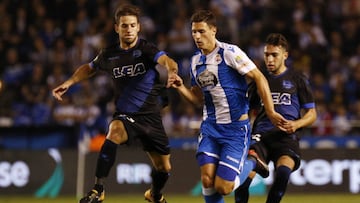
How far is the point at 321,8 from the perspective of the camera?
20.4m

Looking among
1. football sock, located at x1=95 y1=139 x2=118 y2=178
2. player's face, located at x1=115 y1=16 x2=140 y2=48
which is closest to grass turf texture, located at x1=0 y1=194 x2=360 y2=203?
football sock, located at x1=95 y1=139 x2=118 y2=178

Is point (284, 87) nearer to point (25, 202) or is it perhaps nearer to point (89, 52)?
point (25, 202)

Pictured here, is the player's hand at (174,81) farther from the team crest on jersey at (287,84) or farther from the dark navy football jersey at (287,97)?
the team crest on jersey at (287,84)

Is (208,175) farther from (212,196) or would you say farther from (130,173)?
(130,173)

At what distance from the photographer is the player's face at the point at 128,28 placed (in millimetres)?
9995

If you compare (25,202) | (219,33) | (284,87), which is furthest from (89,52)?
(284,87)

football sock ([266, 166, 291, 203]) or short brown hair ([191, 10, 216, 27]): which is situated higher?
short brown hair ([191, 10, 216, 27])

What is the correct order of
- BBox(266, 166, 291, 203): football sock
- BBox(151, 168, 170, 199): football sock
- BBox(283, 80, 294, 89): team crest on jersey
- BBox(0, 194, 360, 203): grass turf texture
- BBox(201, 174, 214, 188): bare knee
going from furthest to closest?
BBox(0, 194, 360, 203): grass turf texture
BBox(151, 168, 170, 199): football sock
BBox(283, 80, 294, 89): team crest on jersey
BBox(266, 166, 291, 203): football sock
BBox(201, 174, 214, 188): bare knee

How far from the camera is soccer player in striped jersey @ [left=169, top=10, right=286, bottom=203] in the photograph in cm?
921

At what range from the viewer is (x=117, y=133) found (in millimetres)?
10031

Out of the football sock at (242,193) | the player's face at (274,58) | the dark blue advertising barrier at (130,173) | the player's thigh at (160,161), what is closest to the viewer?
the football sock at (242,193)

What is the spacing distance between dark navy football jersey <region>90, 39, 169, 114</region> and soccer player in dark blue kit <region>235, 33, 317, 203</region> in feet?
3.80

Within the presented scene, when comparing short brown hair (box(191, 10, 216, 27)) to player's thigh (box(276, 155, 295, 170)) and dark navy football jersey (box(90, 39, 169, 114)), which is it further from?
player's thigh (box(276, 155, 295, 170))

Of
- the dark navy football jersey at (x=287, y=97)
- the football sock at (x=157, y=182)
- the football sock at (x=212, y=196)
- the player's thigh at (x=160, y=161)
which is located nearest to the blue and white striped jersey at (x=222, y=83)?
the football sock at (x=212, y=196)
